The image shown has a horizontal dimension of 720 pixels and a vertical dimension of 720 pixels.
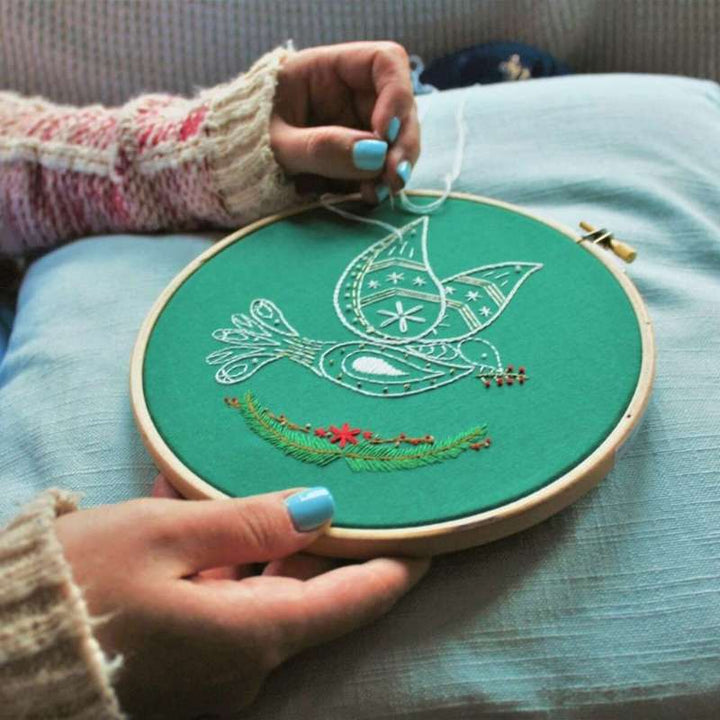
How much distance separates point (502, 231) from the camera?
0.70m

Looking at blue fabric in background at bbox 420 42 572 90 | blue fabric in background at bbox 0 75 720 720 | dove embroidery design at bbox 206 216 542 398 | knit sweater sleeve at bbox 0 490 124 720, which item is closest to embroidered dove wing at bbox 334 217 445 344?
dove embroidery design at bbox 206 216 542 398

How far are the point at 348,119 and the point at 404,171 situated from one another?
5.5 inches

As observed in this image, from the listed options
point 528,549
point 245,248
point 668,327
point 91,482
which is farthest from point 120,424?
point 668,327

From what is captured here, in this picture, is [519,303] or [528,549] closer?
[528,549]

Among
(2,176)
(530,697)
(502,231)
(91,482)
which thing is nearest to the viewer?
(530,697)

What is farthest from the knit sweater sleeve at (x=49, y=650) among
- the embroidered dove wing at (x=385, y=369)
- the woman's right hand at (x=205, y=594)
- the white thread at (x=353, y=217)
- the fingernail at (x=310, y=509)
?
the white thread at (x=353, y=217)

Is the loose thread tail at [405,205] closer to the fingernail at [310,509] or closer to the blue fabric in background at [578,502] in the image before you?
the blue fabric in background at [578,502]

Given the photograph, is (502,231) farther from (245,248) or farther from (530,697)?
(530,697)

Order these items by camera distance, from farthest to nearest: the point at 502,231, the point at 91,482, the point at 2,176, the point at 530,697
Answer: the point at 2,176
the point at 502,231
the point at 91,482
the point at 530,697

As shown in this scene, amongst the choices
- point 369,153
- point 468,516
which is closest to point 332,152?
point 369,153

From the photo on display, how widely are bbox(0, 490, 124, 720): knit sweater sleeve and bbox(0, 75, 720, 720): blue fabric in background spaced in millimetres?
98

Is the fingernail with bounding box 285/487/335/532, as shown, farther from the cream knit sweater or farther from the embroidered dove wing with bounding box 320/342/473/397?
the cream knit sweater

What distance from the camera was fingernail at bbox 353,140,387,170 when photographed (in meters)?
0.70

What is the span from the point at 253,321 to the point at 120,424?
0.41 ft
